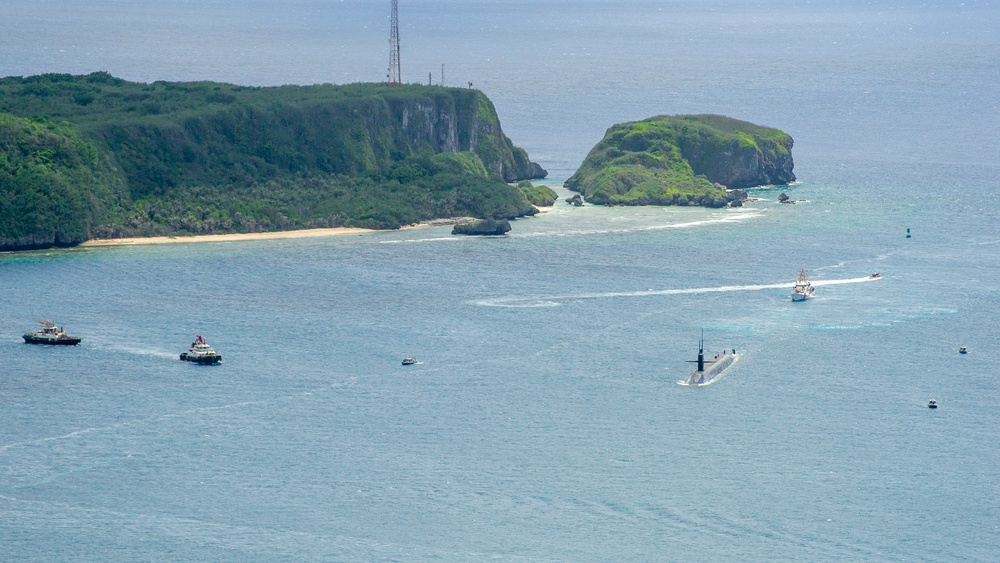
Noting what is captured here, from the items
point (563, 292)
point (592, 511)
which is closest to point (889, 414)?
point (592, 511)

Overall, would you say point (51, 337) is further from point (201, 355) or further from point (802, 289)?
point (802, 289)

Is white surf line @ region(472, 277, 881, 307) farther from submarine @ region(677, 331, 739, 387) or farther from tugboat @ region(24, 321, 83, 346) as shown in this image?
tugboat @ region(24, 321, 83, 346)

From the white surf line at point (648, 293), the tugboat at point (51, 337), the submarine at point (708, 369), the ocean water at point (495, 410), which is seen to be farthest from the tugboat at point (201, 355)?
the submarine at point (708, 369)

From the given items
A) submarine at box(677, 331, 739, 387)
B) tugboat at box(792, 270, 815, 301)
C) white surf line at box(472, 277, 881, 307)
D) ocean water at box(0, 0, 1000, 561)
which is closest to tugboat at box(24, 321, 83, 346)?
ocean water at box(0, 0, 1000, 561)

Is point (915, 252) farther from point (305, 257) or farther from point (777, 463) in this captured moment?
point (777, 463)

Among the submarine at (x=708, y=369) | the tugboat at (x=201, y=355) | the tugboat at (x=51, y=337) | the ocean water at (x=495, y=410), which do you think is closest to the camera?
the ocean water at (x=495, y=410)

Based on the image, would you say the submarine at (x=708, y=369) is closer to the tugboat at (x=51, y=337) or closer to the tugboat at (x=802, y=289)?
the tugboat at (x=802, y=289)

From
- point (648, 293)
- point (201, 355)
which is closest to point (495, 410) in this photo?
point (201, 355)
